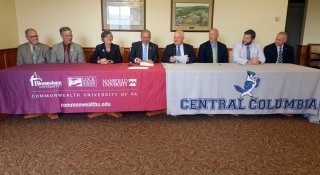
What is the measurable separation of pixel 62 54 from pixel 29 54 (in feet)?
1.45

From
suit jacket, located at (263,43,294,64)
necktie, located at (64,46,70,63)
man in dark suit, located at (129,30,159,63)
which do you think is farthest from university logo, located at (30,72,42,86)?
suit jacket, located at (263,43,294,64)

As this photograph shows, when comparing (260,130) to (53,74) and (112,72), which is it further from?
(53,74)

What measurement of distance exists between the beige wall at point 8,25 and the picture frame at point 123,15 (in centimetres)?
145

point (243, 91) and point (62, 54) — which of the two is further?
point (62, 54)

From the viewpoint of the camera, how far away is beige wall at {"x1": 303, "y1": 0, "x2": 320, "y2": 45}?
19.8ft

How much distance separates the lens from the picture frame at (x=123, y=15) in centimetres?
418

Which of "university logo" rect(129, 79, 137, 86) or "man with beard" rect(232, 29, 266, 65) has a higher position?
"man with beard" rect(232, 29, 266, 65)

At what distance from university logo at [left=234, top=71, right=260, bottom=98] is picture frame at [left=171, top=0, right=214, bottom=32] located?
1747 millimetres

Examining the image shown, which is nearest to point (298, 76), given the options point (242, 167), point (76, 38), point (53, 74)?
point (242, 167)

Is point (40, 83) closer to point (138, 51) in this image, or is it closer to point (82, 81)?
point (82, 81)

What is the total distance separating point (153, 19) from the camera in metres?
4.30

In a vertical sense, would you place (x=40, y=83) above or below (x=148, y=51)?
below

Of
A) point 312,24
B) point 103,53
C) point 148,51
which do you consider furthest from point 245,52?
point 312,24

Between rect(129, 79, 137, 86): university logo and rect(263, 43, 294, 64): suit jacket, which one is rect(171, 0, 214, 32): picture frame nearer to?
rect(263, 43, 294, 64): suit jacket
